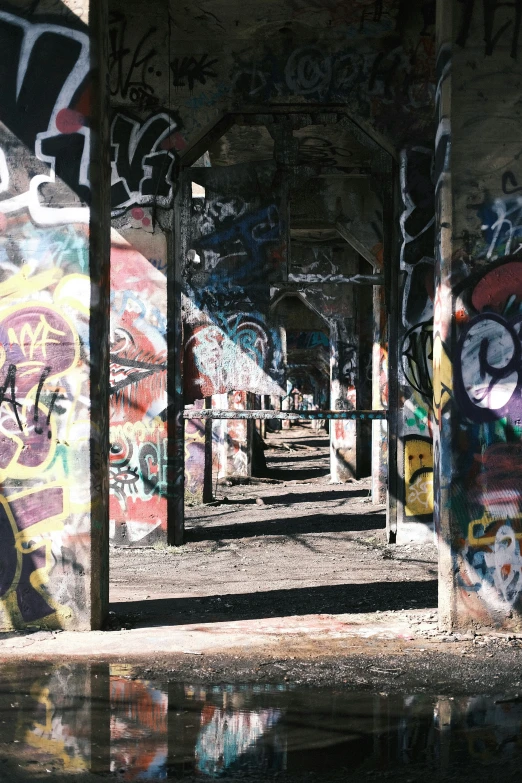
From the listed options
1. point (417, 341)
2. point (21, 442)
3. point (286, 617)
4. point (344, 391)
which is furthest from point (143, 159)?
point (344, 391)

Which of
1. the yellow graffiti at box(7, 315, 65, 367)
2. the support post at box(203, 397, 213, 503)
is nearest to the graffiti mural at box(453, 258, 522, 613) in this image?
the yellow graffiti at box(7, 315, 65, 367)

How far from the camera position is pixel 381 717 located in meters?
4.80

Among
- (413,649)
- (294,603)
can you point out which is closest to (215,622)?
(294,603)

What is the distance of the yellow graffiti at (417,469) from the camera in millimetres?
11320

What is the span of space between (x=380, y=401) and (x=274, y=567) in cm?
557

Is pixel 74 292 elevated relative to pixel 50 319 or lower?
elevated

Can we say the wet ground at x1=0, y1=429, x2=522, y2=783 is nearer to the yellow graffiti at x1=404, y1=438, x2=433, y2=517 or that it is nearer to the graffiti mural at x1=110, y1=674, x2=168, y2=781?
the graffiti mural at x1=110, y1=674, x2=168, y2=781

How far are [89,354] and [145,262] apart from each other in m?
4.81

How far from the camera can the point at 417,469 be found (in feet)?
37.2

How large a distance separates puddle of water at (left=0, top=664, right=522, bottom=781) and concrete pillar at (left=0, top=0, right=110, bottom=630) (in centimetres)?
110

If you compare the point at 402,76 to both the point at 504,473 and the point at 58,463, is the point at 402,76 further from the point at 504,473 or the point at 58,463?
the point at 58,463

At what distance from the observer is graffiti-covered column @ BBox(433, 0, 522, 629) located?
6508mm

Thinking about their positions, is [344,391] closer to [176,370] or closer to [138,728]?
[176,370]

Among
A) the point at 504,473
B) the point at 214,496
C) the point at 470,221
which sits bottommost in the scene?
the point at 214,496
